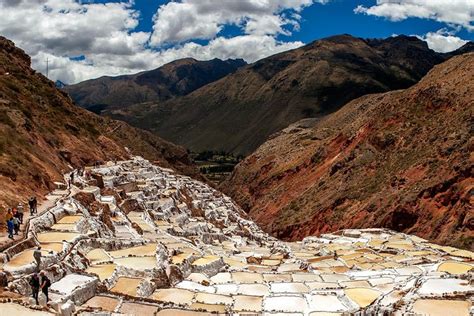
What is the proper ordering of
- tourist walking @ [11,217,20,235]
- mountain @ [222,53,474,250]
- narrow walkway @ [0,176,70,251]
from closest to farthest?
1. narrow walkway @ [0,176,70,251]
2. tourist walking @ [11,217,20,235]
3. mountain @ [222,53,474,250]

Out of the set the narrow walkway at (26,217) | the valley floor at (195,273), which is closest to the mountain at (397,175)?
the valley floor at (195,273)

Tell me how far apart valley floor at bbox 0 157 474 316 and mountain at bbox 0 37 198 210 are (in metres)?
2.90

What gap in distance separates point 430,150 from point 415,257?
27829mm

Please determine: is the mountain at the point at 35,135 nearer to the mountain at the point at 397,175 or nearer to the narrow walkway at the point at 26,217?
the narrow walkway at the point at 26,217

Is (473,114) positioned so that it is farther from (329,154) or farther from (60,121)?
(60,121)

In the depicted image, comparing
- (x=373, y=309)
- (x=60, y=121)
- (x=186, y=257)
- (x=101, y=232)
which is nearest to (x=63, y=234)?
(x=101, y=232)

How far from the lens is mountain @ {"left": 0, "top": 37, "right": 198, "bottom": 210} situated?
101 feet

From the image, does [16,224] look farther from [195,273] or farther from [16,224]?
[195,273]

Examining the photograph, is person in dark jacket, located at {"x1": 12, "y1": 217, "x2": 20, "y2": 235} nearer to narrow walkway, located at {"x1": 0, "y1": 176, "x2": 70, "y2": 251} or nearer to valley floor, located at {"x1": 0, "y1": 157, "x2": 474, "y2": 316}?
narrow walkway, located at {"x1": 0, "y1": 176, "x2": 70, "y2": 251}

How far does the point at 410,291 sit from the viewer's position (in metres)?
17.4

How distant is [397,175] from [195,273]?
3685cm

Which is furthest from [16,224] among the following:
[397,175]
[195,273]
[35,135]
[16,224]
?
[397,175]

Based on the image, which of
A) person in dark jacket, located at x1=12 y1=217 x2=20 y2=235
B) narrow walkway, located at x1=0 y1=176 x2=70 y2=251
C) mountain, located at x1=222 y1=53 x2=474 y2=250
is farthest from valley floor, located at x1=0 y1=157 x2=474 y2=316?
mountain, located at x1=222 y1=53 x2=474 y2=250

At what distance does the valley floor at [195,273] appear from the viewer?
1622 centimetres
